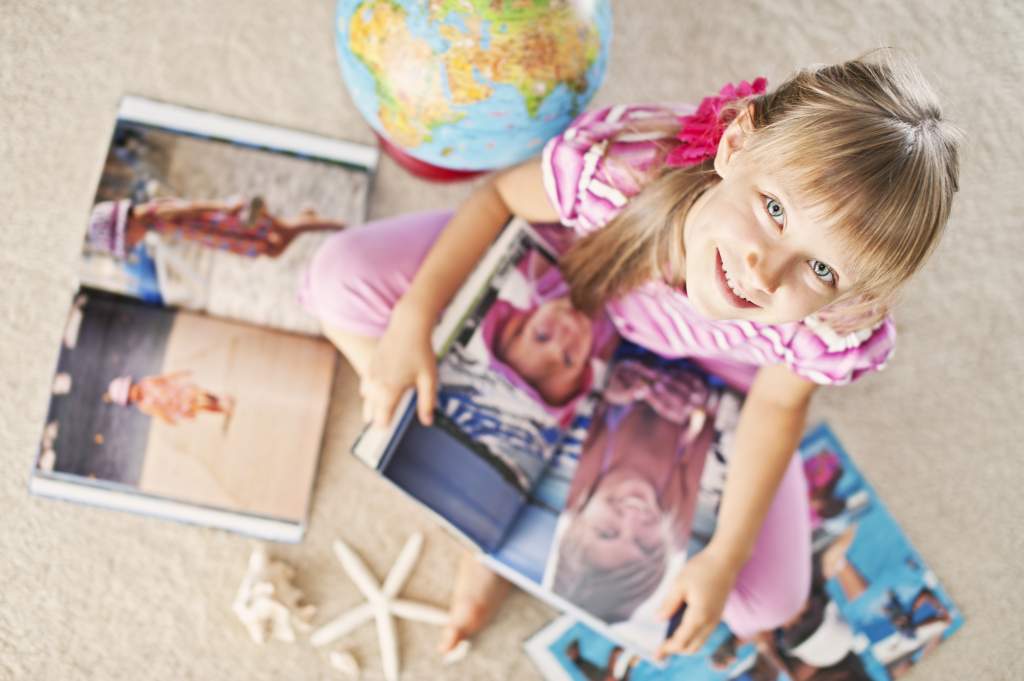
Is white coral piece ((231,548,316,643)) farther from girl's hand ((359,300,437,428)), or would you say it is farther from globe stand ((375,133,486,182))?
globe stand ((375,133,486,182))

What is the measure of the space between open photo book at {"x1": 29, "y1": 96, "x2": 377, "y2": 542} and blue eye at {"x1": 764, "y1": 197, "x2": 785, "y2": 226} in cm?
55

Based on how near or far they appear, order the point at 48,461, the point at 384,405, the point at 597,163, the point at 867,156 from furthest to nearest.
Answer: the point at 48,461 < the point at 384,405 < the point at 597,163 < the point at 867,156

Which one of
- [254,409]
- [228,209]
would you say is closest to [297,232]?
[228,209]

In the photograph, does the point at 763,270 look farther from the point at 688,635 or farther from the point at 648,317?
the point at 688,635

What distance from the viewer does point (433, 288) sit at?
714 millimetres

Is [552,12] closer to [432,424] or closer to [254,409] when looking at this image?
[432,424]

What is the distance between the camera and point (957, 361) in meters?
0.98

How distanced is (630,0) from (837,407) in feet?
1.91

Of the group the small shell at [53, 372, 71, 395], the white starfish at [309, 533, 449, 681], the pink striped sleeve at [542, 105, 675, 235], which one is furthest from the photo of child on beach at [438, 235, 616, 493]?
the small shell at [53, 372, 71, 395]

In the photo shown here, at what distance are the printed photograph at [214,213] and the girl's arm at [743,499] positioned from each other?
18.9 inches

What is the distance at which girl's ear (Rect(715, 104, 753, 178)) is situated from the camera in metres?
0.51

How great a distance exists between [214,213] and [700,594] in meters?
0.66

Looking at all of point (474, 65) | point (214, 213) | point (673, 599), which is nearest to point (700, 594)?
point (673, 599)

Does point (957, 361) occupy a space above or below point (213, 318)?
above
